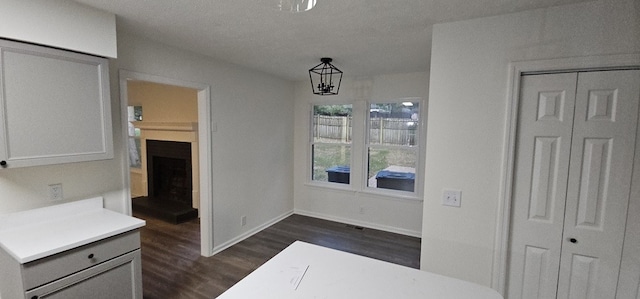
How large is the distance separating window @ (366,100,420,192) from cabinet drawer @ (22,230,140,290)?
10.6 ft

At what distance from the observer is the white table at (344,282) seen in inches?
43.0

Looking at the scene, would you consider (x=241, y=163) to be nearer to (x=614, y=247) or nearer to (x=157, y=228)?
(x=157, y=228)

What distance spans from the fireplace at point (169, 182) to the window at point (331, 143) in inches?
84.9

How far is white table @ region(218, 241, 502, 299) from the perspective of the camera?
3.58 ft

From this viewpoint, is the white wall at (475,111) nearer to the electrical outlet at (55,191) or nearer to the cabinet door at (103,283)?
the cabinet door at (103,283)

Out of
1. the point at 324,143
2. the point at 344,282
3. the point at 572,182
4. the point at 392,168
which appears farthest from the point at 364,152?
the point at 344,282

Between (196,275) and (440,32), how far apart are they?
3.19m

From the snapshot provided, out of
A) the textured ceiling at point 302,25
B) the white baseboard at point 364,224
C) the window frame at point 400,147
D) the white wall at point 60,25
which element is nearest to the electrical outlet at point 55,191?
the white wall at point 60,25

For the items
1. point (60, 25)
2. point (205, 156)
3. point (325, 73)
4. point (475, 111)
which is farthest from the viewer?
point (325, 73)

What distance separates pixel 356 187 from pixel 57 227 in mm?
3446

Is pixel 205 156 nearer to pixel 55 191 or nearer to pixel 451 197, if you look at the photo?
pixel 55 191

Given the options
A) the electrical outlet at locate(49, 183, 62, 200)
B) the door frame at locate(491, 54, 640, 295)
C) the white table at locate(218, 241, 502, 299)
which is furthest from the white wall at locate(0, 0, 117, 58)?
the door frame at locate(491, 54, 640, 295)

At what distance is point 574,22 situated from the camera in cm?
164

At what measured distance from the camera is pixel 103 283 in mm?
1706
